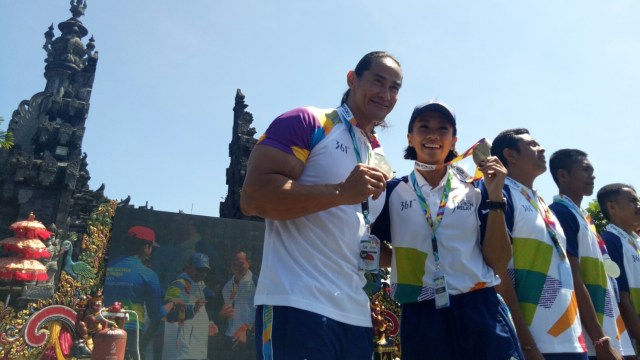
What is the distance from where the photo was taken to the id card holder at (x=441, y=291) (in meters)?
2.30

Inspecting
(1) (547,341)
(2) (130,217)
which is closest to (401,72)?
(1) (547,341)

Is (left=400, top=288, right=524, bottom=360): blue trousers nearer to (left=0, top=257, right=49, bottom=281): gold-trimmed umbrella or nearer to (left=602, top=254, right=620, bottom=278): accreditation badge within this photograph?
(left=602, top=254, right=620, bottom=278): accreditation badge

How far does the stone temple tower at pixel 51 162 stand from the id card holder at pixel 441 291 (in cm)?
2416

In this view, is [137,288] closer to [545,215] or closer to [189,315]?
[189,315]

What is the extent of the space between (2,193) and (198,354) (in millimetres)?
17679

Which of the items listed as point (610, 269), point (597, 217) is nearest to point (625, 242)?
point (610, 269)

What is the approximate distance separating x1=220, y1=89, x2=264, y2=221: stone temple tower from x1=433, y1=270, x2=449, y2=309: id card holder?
15188 mm

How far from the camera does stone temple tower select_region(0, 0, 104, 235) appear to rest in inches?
891

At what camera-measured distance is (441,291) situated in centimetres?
Result: 234

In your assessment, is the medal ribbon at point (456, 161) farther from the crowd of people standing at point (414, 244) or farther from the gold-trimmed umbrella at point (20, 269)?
the gold-trimmed umbrella at point (20, 269)

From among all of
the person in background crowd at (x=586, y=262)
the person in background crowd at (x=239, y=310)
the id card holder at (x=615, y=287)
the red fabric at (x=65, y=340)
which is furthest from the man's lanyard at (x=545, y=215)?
the red fabric at (x=65, y=340)

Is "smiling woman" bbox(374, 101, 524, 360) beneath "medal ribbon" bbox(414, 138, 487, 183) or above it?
beneath

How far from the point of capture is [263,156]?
1929mm

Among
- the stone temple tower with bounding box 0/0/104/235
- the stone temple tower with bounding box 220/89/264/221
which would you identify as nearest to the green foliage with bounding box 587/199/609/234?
the stone temple tower with bounding box 220/89/264/221
